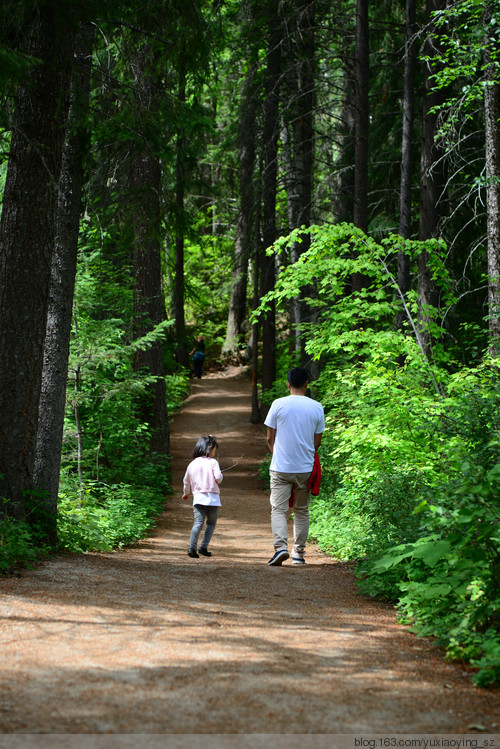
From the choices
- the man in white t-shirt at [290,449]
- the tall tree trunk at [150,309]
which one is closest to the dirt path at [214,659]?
the man in white t-shirt at [290,449]

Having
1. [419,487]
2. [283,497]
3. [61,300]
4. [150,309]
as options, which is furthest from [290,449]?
[150,309]

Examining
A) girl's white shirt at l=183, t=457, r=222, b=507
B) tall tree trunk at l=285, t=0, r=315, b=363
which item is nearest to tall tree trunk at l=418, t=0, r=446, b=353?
tall tree trunk at l=285, t=0, r=315, b=363

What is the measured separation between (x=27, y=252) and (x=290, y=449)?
10.9 feet

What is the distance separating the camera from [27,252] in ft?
22.5

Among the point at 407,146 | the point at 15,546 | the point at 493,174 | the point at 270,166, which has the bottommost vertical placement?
the point at 15,546

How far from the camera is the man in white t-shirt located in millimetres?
7055

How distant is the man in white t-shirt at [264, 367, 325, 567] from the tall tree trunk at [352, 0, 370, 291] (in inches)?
326

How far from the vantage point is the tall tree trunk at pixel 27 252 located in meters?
6.79

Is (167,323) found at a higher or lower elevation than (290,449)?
higher

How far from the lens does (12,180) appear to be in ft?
22.5

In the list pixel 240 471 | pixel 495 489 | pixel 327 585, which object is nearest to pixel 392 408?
pixel 327 585

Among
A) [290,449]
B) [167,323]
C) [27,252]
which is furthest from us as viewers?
[167,323]

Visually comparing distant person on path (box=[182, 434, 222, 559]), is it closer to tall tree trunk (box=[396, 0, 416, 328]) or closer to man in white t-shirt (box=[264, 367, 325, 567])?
man in white t-shirt (box=[264, 367, 325, 567])

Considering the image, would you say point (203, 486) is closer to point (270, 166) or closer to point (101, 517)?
point (101, 517)
